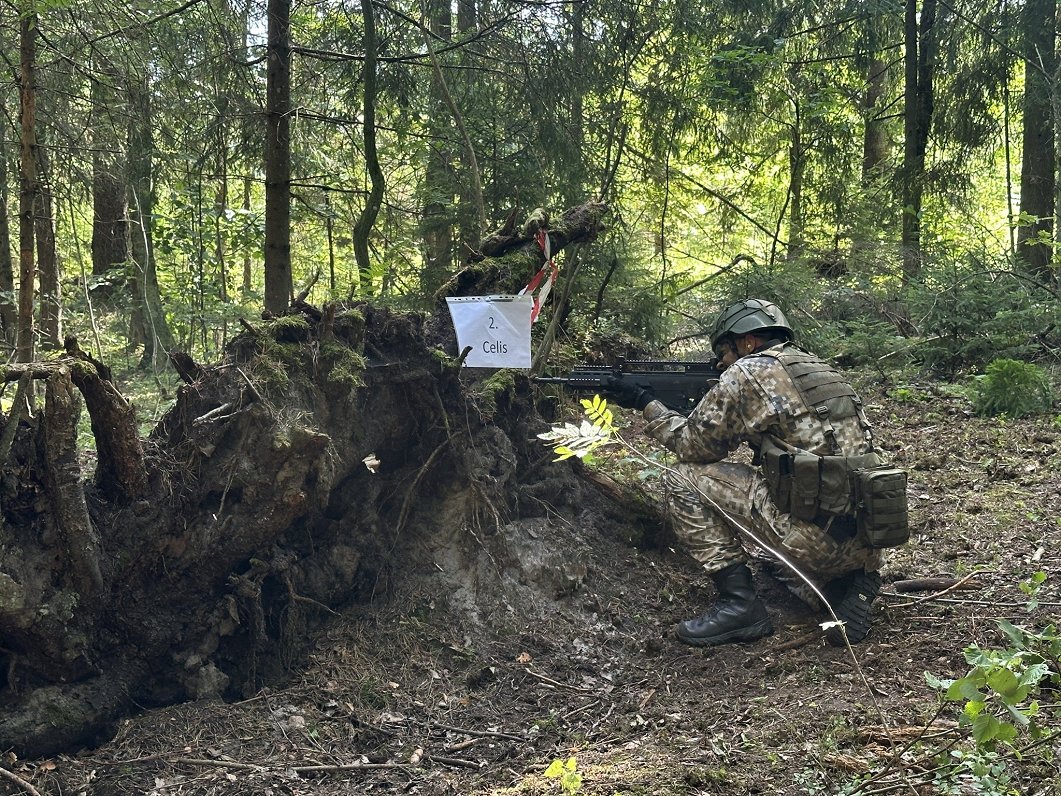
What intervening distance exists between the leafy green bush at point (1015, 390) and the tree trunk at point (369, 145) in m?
5.87

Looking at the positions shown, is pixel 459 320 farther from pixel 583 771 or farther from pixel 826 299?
pixel 826 299

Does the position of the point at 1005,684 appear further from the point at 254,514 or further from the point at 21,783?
the point at 21,783

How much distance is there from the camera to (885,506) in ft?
14.1

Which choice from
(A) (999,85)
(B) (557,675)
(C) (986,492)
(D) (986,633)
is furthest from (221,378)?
(A) (999,85)

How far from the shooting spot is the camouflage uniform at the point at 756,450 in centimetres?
453

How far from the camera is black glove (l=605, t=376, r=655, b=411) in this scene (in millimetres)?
5195

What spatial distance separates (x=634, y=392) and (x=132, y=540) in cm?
291

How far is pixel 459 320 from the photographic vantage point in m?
5.20

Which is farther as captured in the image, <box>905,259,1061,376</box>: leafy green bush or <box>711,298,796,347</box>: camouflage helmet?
<box>905,259,1061,376</box>: leafy green bush

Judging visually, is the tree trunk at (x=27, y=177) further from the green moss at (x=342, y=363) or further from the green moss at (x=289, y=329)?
the green moss at (x=342, y=363)

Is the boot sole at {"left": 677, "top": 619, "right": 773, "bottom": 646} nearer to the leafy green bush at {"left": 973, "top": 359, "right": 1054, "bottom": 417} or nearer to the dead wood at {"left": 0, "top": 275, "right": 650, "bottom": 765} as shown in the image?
the dead wood at {"left": 0, "top": 275, "right": 650, "bottom": 765}

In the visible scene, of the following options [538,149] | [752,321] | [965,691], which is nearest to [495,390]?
[752,321]

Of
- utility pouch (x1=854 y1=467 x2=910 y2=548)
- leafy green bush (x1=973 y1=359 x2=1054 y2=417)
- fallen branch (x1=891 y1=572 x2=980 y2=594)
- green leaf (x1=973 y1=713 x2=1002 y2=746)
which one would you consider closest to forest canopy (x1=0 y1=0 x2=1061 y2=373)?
leafy green bush (x1=973 y1=359 x2=1054 y2=417)

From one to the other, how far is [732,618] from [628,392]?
1469 millimetres
